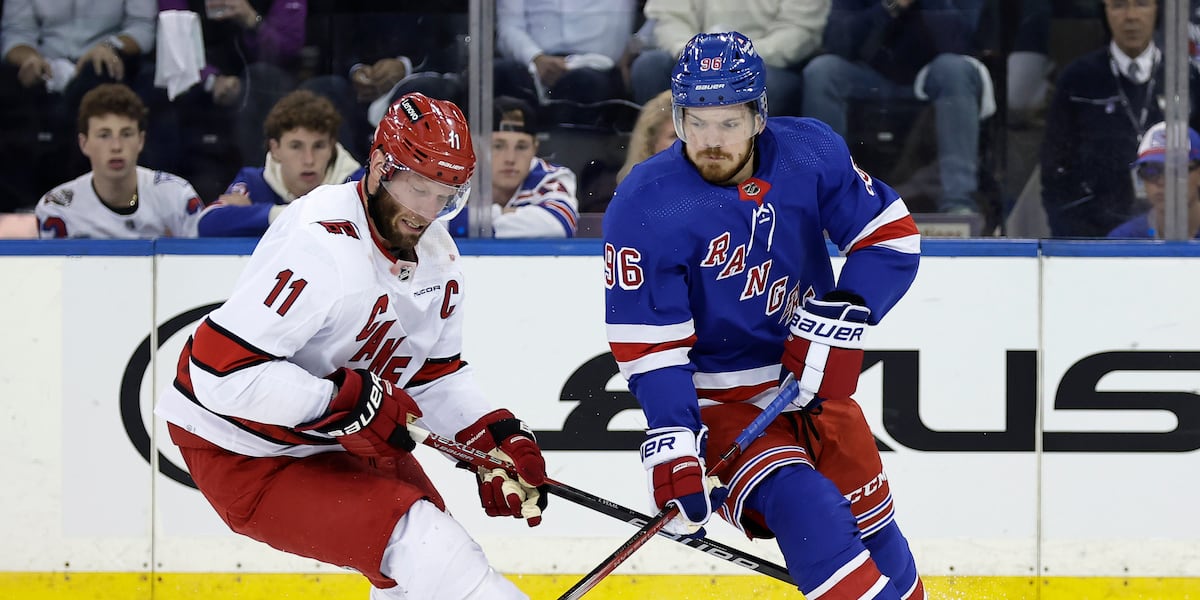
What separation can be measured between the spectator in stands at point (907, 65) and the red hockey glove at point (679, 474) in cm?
142

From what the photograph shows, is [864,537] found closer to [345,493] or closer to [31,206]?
[345,493]

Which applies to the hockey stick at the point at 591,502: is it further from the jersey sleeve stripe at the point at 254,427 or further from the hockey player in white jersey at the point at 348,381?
the jersey sleeve stripe at the point at 254,427

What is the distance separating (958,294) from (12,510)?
232 cm

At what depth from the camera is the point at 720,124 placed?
230 cm

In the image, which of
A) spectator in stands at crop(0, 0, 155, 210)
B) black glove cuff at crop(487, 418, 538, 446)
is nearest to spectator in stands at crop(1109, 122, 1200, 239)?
black glove cuff at crop(487, 418, 538, 446)

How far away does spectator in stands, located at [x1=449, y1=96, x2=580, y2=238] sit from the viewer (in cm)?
337

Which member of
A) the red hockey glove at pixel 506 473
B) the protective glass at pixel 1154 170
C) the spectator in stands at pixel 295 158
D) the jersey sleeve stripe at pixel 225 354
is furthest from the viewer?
the spectator in stands at pixel 295 158

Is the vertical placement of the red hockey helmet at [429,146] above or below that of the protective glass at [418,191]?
above

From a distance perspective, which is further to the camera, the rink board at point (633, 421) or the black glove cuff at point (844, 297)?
the rink board at point (633, 421)

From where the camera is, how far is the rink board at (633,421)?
3225 mm

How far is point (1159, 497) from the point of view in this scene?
3227 mm

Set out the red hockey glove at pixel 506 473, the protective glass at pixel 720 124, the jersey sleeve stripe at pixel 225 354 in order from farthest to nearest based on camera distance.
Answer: the red hockey glove at pixel 506 473, the protective glass at pixel 720 124, the jersey sleeve stripe at pixel 225 354

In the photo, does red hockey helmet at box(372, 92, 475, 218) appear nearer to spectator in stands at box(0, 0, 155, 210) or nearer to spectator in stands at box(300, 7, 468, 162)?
spectator in stands at box(300, 7, 468, 162)

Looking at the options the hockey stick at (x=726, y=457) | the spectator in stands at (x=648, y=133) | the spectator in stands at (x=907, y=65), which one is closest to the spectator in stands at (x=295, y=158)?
the spectator in stands at (x=648, y=133)
